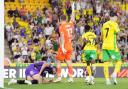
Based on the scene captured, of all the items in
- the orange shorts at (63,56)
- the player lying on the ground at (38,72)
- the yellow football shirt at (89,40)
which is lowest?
the player lying on the ground at (38,72)

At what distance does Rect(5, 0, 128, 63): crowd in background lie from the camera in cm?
2792

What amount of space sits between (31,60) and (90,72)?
794 cm

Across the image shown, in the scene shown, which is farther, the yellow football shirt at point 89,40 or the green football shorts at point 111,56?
the yellow football shirt at point 89,40

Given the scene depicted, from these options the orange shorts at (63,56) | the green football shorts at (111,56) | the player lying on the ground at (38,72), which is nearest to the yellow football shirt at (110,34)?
the green football shorts at (111,56)

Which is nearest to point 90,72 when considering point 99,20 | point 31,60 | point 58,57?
point 58,57

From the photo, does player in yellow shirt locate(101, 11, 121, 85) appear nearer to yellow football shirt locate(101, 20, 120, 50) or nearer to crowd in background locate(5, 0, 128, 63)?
yellow football shirt locate(101, 20, 120, 50)

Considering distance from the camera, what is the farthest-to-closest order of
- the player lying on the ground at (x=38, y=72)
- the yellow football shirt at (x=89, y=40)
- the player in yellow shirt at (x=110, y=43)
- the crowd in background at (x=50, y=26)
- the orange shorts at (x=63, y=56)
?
the crowd in background at (x=50, y=26), the yellow football shirt at (x=89, y=40), the orange shorts at (x=63, y=56), the player lying on the ground at (x=38, y=72), the player in yellow shirt at (x=110, y=43)

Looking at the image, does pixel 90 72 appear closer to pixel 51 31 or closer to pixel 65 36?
pixel 65 36

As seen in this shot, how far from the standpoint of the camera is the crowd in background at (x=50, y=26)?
27.9 metres

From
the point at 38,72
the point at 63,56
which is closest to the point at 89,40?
the point at 63,56

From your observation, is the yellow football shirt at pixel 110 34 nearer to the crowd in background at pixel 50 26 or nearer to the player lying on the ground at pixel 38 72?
the player lying on the ground at pixel 38 72

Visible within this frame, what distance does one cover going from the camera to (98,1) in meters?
33.1

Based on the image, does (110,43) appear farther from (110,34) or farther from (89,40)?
(89,40)

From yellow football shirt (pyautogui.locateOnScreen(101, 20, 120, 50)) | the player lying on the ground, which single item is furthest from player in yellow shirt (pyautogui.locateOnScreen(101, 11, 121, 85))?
the player lying on the ground
